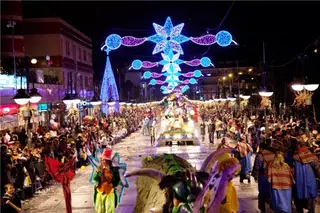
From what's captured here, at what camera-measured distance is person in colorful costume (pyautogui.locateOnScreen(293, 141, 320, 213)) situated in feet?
34.6

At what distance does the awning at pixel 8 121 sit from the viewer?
934 inches

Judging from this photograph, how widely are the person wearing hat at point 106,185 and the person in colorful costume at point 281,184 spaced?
299cm

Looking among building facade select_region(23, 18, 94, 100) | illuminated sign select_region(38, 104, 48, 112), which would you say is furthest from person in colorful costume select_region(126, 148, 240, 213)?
building facade select_region(23, 18, 94, 100)

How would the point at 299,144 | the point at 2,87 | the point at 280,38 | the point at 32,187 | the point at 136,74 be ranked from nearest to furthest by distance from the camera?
the point at 299,144 < the point at 32,187 < the point at 2,87 < the point at 280,38 < the point at 136,74

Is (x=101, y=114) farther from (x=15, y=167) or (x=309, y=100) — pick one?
(x=15, y=167)

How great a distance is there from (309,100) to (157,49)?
890 centimetres

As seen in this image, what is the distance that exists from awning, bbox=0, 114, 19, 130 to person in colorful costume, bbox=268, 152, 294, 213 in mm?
15647

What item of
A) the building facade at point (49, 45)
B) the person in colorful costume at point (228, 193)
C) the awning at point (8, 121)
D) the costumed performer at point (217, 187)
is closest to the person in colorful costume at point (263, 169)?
the person in colorful costume at point (228, 193)

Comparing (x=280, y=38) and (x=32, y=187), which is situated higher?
(x=280, y=38)

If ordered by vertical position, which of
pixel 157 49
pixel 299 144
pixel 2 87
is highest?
A: pixel 157 49

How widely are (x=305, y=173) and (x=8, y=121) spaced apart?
57.5 feet

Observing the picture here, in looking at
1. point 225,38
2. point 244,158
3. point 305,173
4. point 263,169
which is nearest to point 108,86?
point 225,38

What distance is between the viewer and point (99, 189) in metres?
10.2

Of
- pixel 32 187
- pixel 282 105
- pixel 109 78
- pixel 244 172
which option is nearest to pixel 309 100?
pixel 244 172
